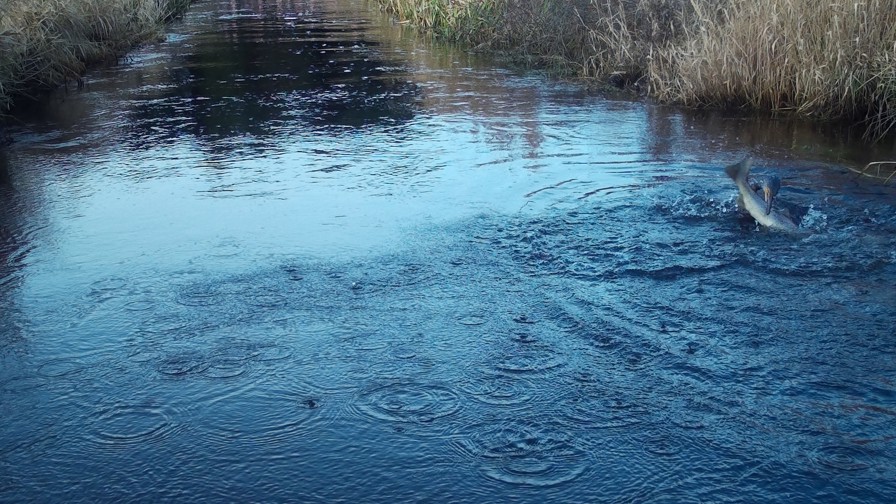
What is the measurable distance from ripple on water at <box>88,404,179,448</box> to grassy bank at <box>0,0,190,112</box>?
7.47 m

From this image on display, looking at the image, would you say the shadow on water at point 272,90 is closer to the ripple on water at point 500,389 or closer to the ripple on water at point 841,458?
the ripple on water at point 500,389

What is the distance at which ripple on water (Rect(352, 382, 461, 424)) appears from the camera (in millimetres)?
3984

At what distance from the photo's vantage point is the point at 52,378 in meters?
4.39

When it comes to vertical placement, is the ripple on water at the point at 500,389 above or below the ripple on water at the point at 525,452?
above

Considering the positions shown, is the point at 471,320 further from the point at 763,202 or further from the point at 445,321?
the point at 763,202

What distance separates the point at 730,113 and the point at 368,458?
770 centimetres

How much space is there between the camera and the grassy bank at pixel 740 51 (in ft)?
29.1

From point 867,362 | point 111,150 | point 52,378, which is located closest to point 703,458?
point 867,362

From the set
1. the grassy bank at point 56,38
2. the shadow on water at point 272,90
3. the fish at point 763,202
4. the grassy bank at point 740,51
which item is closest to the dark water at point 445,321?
the fish at point 763,202

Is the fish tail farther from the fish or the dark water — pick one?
the dark water

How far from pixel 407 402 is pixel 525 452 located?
0.65 metres

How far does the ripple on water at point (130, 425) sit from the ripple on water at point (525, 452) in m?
1.28

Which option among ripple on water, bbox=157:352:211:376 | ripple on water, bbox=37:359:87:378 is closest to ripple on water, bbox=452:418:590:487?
ripple on water, bbox=157:352:211:376

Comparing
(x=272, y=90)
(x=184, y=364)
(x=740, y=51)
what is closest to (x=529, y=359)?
(x=184, y=364)
